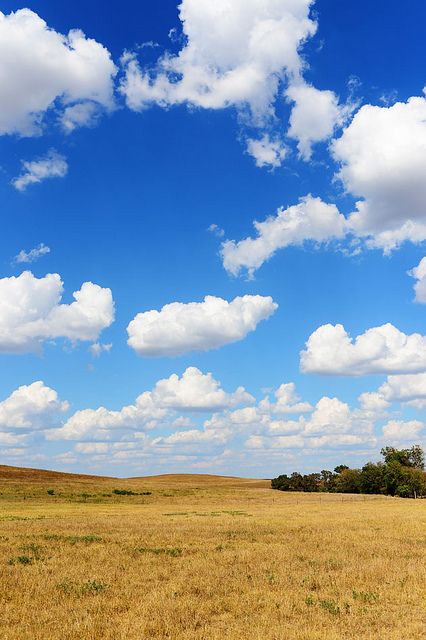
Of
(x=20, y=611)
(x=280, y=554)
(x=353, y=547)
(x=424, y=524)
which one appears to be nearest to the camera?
(x=20, y=611)

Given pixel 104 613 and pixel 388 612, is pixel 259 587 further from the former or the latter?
pixel 104 613

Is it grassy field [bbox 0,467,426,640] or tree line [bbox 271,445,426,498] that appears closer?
grassy field [bbox 0,467,426,640]

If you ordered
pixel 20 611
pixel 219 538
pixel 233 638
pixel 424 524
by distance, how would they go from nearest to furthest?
pixel 233 638
pixel 20 611
pixel 219 538
pixel 424 524

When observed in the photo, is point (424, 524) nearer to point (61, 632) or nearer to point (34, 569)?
point (34, 569)

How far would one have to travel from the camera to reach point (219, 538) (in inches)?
1134

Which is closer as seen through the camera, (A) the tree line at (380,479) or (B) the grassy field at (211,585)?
(B) the grassy field at (211,585)

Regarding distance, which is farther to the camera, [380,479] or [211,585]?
[380,479]

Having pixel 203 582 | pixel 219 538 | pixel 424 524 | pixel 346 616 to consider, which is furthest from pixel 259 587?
pixel 424 524

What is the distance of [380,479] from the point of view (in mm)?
122875

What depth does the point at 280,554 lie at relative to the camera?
22922 mm

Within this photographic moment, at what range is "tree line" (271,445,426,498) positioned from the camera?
11488 centimetres

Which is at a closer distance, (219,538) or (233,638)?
(233,638)

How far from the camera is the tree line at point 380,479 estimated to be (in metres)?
115

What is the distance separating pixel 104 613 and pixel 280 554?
11.2 meters
